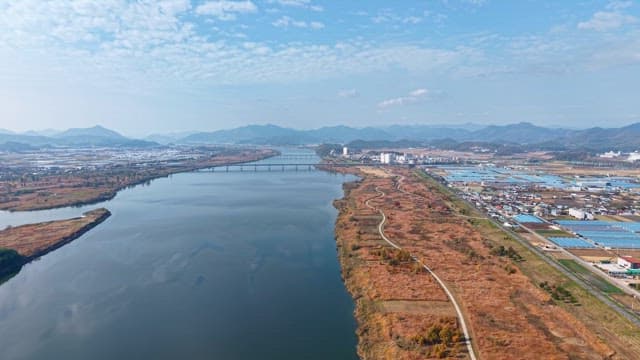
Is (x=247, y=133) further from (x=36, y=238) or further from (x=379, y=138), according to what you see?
(x=36, y=238)

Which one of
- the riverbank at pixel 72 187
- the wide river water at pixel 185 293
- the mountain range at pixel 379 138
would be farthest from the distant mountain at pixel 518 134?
the wide river water at pixel 185 293

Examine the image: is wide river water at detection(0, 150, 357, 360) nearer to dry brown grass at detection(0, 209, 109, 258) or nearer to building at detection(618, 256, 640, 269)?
dry brown grass at detection(0, 209, 109, 258)

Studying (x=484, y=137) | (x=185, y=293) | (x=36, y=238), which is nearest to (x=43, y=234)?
(x=36, y=238)

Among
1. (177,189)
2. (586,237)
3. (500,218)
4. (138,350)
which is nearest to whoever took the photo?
(138,350)

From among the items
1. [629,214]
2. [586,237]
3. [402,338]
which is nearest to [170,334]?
[402,338]

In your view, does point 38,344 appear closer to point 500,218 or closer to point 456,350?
point 456,350

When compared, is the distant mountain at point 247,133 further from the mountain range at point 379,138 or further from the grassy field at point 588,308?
the grassy field at point 588,308
